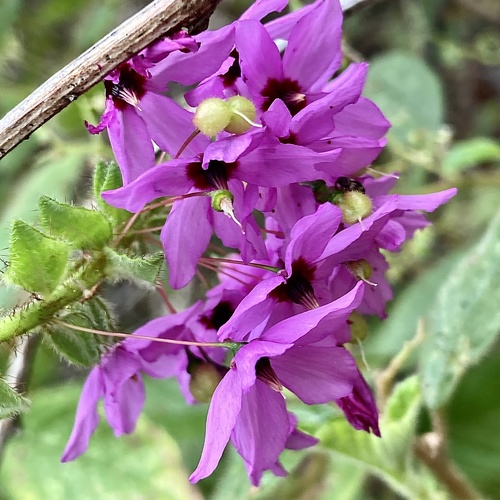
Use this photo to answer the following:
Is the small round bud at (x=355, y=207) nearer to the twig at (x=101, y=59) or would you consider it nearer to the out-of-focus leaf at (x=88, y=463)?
the twig at (x=101, y=59)

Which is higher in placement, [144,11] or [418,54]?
[144,11]

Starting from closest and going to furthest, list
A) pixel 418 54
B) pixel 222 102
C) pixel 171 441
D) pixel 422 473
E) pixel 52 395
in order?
pixel 222 102 → pixel 422 473 → pixel 171 441 → pixel 52 395 → pixel 418 54

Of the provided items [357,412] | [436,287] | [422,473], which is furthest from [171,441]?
[357,412]

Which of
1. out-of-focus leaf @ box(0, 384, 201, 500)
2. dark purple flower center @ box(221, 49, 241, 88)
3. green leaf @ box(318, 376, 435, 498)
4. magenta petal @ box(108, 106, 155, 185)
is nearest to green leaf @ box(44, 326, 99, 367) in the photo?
magenta petal @ box(108, 106, 155, 185)

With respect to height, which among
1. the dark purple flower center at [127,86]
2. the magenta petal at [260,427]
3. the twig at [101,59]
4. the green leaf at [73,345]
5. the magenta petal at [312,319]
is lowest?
the magenta petal at [260,427]

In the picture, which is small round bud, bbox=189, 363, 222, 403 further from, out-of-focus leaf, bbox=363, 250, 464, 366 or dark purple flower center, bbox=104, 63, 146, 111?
out-of-focus leaf, bbox=363, 250, 464, 366

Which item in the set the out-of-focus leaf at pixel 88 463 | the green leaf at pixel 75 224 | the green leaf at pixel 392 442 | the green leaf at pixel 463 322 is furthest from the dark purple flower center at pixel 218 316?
the out-of-focus leaf at pixel 88 463

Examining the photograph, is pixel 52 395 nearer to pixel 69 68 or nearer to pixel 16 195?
pixel 16 195
